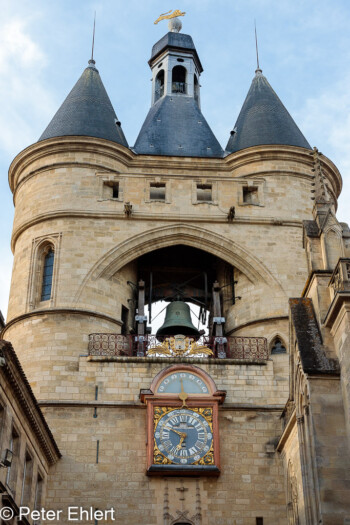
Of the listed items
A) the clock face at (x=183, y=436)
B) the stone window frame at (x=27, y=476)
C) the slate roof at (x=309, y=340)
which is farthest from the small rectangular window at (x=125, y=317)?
the slate roof at (x=309, y=340)

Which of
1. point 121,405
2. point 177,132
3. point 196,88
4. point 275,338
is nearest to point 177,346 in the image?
point 121,405

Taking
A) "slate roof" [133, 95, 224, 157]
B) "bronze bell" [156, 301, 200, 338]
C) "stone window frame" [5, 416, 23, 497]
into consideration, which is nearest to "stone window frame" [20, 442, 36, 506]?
"stone window frame" [5, 416, 23, 497]

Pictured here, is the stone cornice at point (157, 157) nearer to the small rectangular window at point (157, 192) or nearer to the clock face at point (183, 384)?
the small rectangular window at point (157, 192)

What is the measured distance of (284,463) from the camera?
17891mm

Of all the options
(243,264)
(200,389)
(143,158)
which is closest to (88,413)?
(200,389)

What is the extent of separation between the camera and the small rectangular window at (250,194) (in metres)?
22.9

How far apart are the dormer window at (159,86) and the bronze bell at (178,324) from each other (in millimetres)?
11128

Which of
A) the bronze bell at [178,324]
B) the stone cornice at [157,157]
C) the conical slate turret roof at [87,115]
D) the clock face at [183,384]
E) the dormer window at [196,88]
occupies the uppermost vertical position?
the dormer window at [196,88]

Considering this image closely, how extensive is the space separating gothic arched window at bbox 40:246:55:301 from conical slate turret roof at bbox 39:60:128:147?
3.44m

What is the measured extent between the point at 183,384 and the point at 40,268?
16.1 feet

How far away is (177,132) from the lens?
86.3 feet

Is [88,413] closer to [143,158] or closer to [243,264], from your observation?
[243,264]

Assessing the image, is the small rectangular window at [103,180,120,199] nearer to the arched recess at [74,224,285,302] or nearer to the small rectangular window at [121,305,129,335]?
the arched recess at [74,224,285,302]

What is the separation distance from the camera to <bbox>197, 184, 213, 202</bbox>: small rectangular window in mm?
22984
